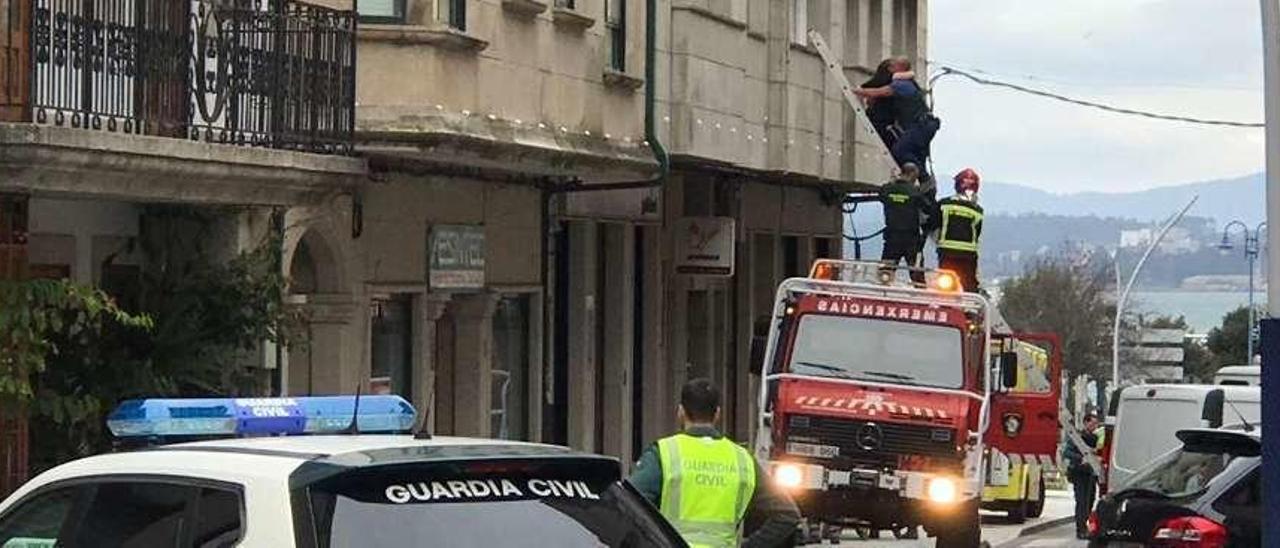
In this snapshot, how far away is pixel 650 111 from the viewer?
24.3 m

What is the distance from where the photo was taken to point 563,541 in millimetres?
7398

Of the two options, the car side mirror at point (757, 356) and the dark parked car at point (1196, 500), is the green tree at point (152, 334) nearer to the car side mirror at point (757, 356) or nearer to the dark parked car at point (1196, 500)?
the dark parked car at point (1196, 500)

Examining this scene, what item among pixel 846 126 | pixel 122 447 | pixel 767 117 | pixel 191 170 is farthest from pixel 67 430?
pixel 846 126

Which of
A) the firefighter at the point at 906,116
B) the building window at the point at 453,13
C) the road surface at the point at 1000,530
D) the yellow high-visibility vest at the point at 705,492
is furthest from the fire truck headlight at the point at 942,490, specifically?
the yellow high-visibility vest at the point at 705,492

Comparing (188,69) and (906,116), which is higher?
(906,116)

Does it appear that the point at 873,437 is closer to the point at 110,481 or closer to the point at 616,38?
the point at 616,38

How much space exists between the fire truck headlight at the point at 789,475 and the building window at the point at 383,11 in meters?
4.78

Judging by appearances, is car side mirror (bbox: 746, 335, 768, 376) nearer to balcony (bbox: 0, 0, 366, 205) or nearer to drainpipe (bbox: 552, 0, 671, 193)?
drainpipe (bbox: 552, 0, 671, 193)

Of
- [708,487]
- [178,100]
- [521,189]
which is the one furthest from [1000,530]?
[708,487]

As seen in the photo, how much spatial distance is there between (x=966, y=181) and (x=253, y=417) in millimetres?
15626

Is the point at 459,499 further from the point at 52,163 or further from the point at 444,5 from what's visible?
the point at 444,5

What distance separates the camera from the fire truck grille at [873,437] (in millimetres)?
20594

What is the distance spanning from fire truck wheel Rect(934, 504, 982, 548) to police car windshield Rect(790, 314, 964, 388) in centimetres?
107

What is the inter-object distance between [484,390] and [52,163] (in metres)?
10.1
